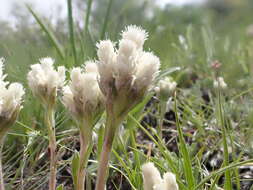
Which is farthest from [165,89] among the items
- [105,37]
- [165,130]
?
[105,37]

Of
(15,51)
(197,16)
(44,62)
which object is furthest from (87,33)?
(197,16)

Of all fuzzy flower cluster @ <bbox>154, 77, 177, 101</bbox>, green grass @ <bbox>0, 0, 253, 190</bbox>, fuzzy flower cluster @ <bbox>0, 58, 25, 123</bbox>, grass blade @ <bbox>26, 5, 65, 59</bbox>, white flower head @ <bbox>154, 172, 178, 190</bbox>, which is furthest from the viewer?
grass blade @ <bbox>26, 5, 65, 59</bbox>

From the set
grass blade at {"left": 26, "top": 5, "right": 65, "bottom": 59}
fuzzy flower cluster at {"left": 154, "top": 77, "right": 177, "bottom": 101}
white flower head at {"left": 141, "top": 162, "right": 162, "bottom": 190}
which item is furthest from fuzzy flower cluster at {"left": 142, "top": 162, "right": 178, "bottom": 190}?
grass blade at {"left": 26, "top": 5, "right": 65, "bottom": 59}

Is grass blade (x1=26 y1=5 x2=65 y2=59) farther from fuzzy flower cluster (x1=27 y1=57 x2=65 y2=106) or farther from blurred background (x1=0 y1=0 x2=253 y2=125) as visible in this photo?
fuzzy flower cluster (x1=27 y1=57 x2=65 y2=106)

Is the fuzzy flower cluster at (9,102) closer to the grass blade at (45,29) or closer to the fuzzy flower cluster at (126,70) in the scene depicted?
the fuzzy flower cluster at (126,70)

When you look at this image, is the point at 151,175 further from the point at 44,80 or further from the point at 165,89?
the point at 165,89

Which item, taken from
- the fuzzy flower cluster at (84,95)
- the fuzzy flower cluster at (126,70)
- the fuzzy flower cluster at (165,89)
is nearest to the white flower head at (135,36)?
the fuzzy flower cluster at (126,70)

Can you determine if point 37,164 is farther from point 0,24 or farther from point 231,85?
point 0,24
